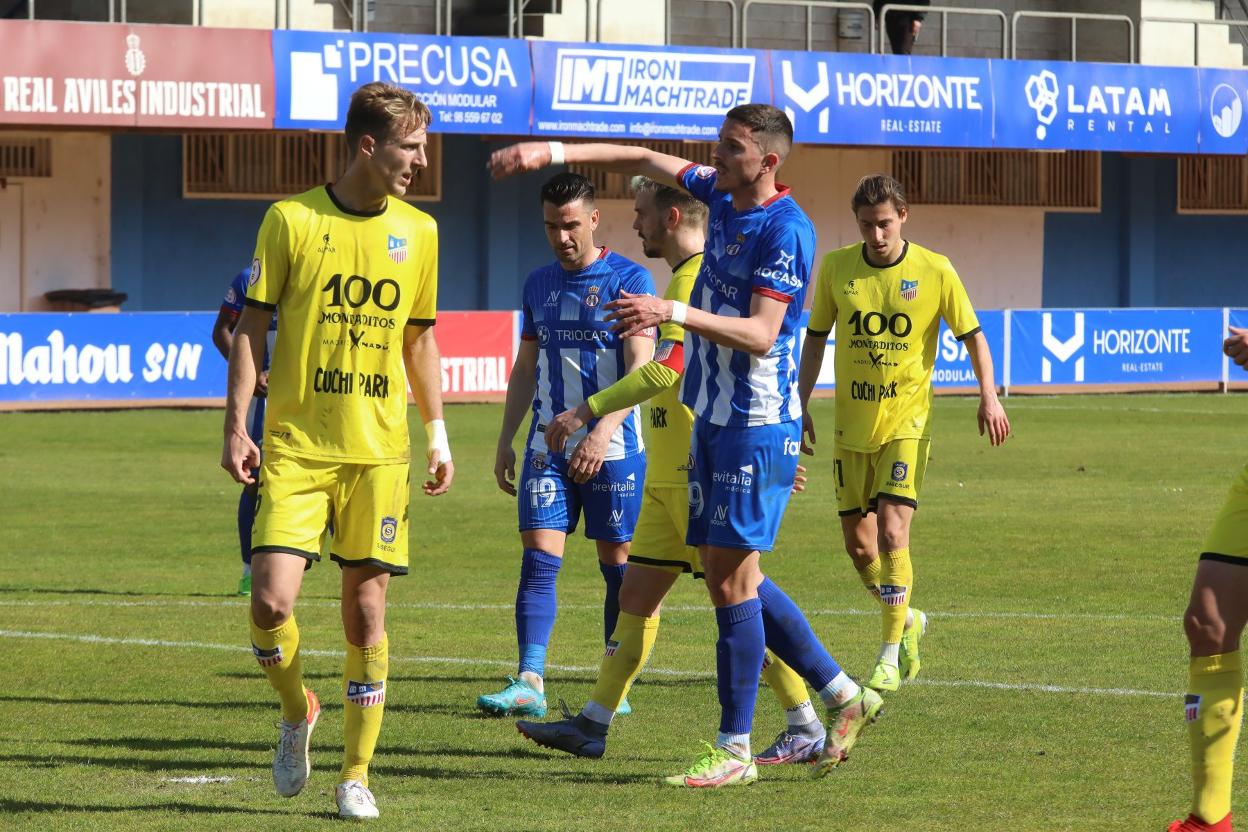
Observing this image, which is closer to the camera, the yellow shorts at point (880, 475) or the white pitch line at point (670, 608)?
the yellow shorts at point (880, 475)

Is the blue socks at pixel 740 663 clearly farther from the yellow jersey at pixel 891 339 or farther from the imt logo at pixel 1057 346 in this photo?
the imt logo at pixel 1057 346

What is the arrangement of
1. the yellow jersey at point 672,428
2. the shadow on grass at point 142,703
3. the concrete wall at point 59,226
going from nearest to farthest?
1. the yellow jersey at point 672,428
2. the shadow on grass at point 142,703
3. the concrete wall at point 59,226

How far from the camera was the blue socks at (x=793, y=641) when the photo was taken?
22.9 ft

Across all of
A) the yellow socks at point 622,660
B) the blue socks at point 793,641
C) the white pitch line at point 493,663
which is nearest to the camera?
the blue socks at point 793,641

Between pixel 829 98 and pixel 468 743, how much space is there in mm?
24784

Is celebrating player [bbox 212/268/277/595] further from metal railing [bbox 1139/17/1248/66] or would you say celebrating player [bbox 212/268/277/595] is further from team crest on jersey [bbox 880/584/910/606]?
metal railing [bbox 1139/17/1248/66]

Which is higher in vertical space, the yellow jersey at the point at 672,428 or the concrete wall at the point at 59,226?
Result: the concrete wall at the point at 59,226

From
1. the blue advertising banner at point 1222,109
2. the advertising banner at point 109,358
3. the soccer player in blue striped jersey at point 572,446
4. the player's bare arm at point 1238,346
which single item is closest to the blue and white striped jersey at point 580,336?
the soccer player in blue striped jersey at point 572,446

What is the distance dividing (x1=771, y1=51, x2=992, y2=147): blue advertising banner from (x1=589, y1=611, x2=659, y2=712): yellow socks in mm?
23841

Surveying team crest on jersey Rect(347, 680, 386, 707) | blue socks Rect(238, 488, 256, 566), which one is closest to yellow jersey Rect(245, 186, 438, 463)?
team crest on jersey Rect(347, 680, 386, 707)

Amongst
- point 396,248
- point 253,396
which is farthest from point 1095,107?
point 396,248

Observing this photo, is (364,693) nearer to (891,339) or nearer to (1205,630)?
(1205,630)

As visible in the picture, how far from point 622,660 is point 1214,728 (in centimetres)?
223

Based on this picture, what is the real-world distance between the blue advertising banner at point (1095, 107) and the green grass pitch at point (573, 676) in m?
16.4
